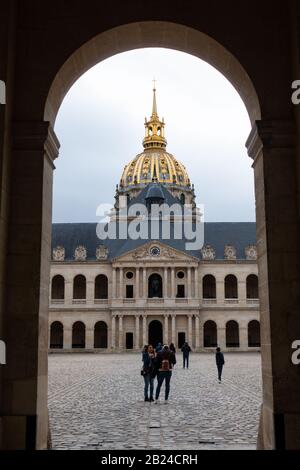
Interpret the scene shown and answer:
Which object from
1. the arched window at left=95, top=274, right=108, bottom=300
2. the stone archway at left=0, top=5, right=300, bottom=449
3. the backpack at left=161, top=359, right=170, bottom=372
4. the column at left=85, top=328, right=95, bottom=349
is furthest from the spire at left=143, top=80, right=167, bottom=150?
the stone archway at left=0, top=5, right=300, bottom=449

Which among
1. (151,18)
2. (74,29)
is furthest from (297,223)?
(74,29)

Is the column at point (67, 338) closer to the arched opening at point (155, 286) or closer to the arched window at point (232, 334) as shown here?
the arched opening at point (155, 286)

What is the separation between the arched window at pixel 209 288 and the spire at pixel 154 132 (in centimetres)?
4376

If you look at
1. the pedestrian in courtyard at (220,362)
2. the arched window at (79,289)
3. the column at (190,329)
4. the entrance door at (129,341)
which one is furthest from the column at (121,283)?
the pedestrian in courtyard at (220,362)

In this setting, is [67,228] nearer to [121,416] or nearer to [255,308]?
[255,308]

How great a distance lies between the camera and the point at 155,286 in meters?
66.7

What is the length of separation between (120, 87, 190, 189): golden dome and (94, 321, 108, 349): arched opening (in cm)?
3251

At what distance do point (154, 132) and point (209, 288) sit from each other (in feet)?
159

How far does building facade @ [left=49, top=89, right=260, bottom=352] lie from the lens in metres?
65.9

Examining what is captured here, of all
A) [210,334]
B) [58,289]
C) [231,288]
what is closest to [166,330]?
[210,334]

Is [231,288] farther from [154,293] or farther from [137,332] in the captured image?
[137,332]

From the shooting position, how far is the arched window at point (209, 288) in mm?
70369

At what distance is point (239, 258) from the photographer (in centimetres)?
7038
